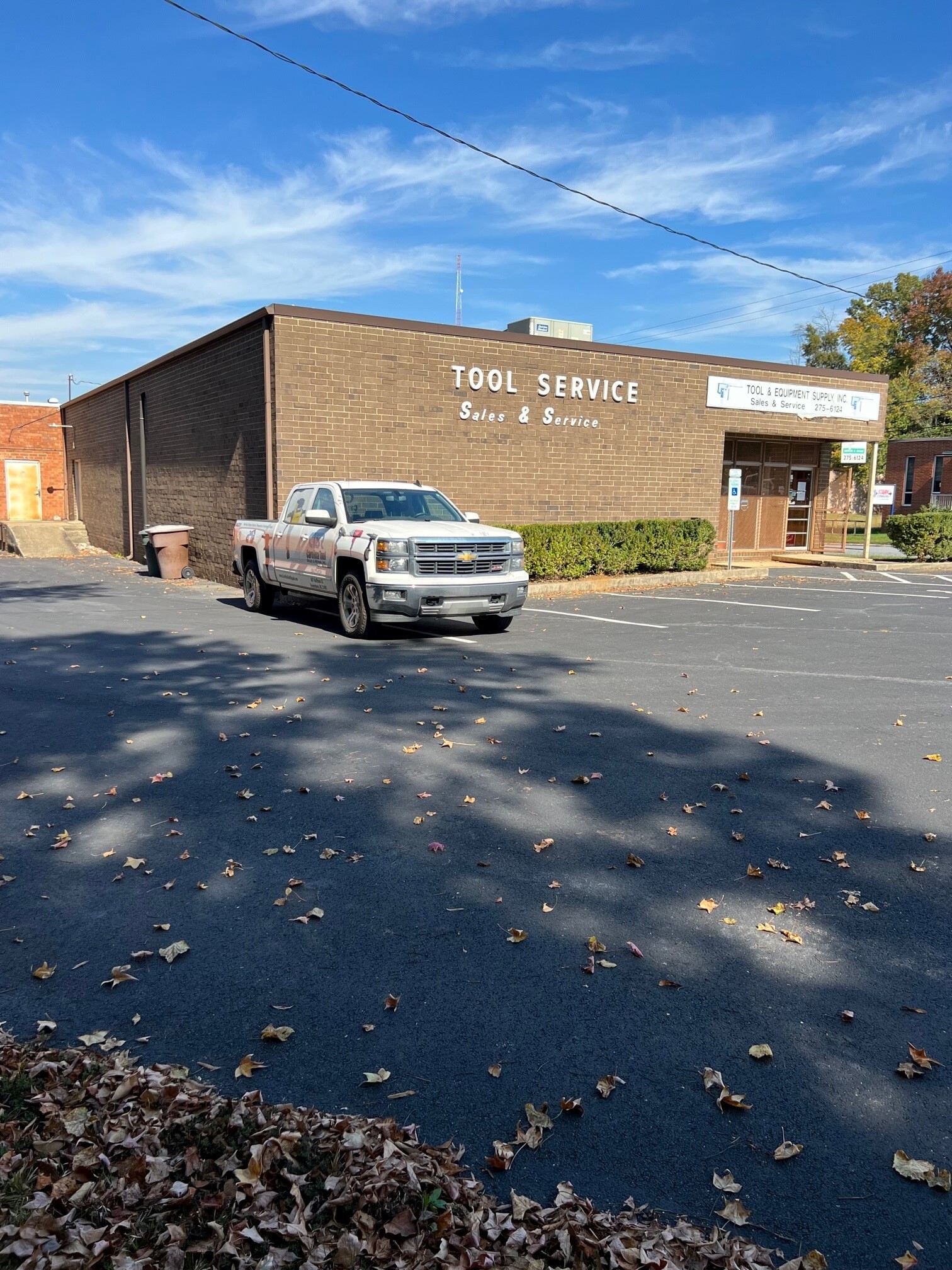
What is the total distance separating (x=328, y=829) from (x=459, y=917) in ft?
4.16

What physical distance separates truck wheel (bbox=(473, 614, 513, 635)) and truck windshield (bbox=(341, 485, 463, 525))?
1.34 metres

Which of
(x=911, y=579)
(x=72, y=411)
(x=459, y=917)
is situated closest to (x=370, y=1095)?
(x=459, y=917)

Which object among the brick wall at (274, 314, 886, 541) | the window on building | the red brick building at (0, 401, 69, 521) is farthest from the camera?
the window on building

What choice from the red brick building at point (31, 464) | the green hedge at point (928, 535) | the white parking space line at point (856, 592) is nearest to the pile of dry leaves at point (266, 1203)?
the white parking space line at point (856, 592)

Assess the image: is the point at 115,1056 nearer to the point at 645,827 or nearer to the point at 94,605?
the point at 645,827

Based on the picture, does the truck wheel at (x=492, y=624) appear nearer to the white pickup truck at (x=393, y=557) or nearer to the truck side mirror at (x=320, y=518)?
the white pickup truck at (x=393, y=557)

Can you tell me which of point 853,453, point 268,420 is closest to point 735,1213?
point 268,420

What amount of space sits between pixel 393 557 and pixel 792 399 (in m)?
16.7

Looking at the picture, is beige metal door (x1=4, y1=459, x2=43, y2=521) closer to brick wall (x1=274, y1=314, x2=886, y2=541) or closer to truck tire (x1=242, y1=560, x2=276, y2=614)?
brick wall (x1=274, y1=314, x2=886, y2=541)

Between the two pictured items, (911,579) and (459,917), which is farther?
(911,579)

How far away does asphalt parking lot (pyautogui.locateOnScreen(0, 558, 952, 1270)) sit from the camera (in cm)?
293

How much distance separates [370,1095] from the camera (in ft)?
10.0

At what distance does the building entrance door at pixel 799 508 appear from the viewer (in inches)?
1054

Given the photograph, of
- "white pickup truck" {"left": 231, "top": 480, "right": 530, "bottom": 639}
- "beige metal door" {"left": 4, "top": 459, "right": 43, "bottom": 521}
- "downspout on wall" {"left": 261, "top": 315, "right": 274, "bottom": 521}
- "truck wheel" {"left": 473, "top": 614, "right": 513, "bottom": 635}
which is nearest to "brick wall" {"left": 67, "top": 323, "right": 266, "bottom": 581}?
"downspout on wall" {"left": 261, "top": 315, "right": 274, "bottom": 521}
